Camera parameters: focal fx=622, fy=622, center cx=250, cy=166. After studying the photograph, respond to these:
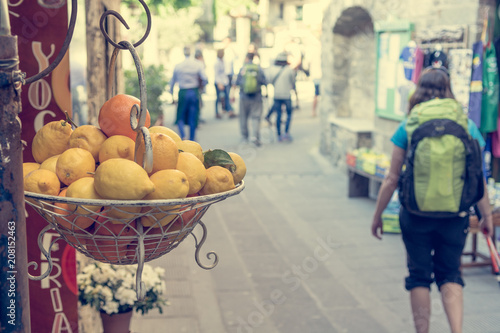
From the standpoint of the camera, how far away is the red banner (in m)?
2.61

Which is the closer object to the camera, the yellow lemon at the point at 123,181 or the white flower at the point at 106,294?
the yellow lemon at the point at 123,181

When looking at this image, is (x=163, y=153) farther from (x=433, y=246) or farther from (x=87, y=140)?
(x=433, y=246)

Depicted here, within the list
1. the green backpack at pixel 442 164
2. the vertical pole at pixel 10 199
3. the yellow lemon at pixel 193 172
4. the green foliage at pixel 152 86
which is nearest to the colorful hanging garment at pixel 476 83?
the green backpack at pixel 442 164

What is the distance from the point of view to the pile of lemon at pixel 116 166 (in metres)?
1.33

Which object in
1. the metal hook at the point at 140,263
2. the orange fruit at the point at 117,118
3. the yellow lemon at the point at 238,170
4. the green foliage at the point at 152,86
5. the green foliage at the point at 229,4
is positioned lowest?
the green foliage at the point at 152,86

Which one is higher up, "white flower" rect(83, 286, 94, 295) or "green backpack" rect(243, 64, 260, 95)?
"green backpack" rect(243, 64, 260, 95)

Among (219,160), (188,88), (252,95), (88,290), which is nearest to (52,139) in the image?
(219,160)

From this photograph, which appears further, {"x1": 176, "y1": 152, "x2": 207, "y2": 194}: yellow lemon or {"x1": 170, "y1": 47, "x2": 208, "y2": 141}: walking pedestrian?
{"x1": 170, "y1": 47, "x2": 208, "y2": 141}: walking pedestrian

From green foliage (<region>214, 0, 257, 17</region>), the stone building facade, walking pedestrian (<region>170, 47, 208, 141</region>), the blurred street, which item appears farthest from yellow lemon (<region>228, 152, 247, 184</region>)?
green foliage (<region>214, 0, 257, 17</region>)

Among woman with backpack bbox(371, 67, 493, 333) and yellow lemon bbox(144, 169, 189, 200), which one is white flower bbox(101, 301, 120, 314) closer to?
woman with backpack bbox(371, 67, 493, 333)

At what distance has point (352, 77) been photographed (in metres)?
11.0

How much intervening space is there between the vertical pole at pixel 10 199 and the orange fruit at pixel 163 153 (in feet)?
1.19

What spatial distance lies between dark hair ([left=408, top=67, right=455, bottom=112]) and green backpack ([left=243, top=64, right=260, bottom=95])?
8.18 meters

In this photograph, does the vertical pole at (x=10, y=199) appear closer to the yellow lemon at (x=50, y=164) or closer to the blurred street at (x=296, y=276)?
the yellow lemon at (x=50, y=164)
